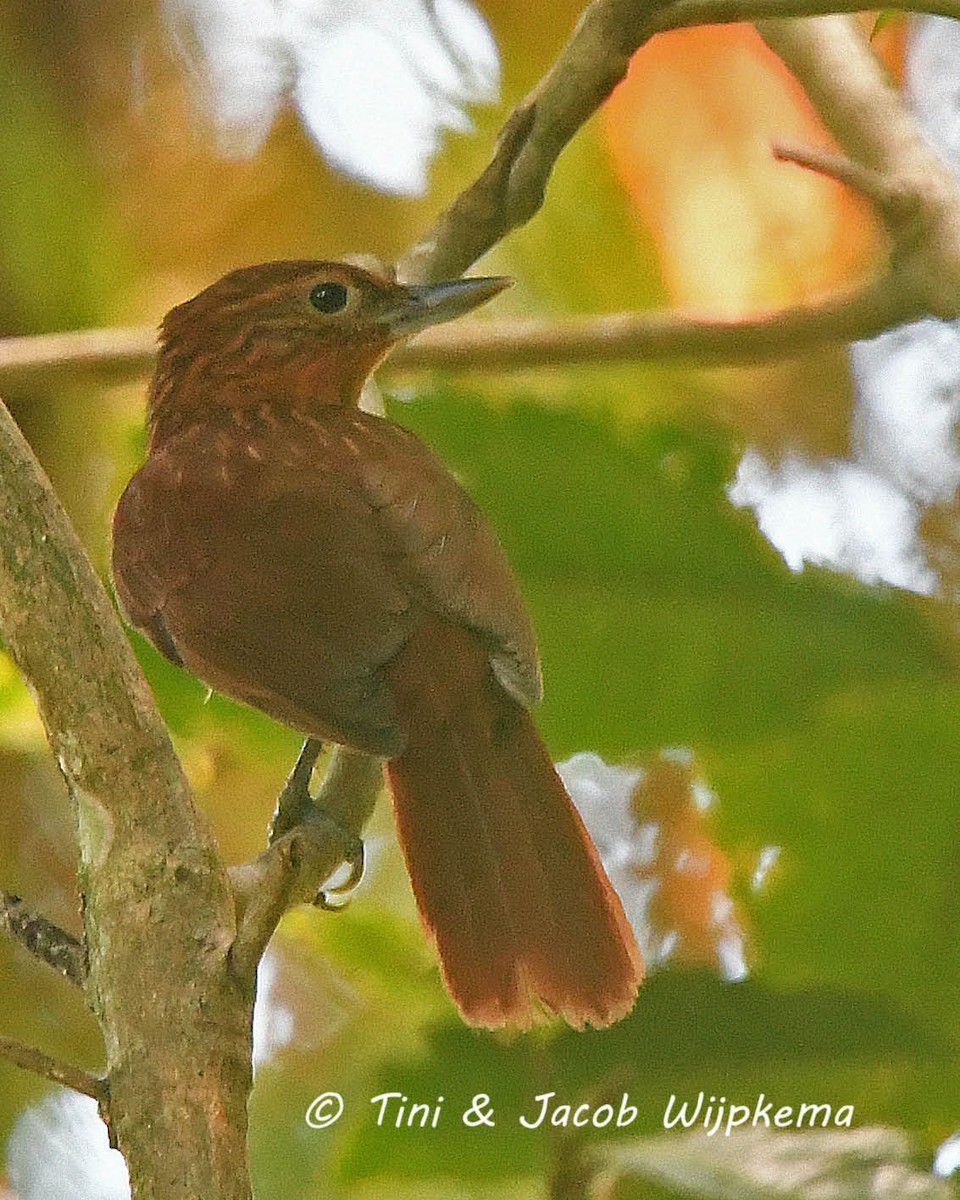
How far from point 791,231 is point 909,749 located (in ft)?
7.24

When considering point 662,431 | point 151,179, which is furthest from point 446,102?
point 662,431

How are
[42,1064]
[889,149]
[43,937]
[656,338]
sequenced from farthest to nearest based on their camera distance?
1. [656,338]
2. [889,149]
3. [43,937]
4. [42,1064]

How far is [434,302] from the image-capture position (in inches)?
93.0

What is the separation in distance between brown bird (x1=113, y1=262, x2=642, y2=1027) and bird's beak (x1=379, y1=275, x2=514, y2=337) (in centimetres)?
21

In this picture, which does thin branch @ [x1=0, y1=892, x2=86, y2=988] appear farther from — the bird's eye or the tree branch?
the bird's eye

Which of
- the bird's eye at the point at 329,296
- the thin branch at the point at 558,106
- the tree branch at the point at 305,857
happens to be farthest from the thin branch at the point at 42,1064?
the bird's eye at the point at 329,296

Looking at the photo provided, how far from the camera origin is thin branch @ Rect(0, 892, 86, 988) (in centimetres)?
162

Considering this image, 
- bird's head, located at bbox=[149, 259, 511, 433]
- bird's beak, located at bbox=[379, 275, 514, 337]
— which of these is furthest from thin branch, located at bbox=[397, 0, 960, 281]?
bird's head, located at bbox=[149, 259, 511, 433]

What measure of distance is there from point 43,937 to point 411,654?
1.72ft

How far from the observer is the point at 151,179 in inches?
144

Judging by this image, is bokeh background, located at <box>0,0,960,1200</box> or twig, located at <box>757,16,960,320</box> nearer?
bokeh background, located at <box>0,0,960,1200</box>

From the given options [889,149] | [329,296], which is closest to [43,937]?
[329,296]

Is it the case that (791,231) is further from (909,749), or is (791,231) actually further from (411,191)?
(909,749)

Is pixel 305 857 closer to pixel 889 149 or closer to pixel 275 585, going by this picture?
pixel 275 585
